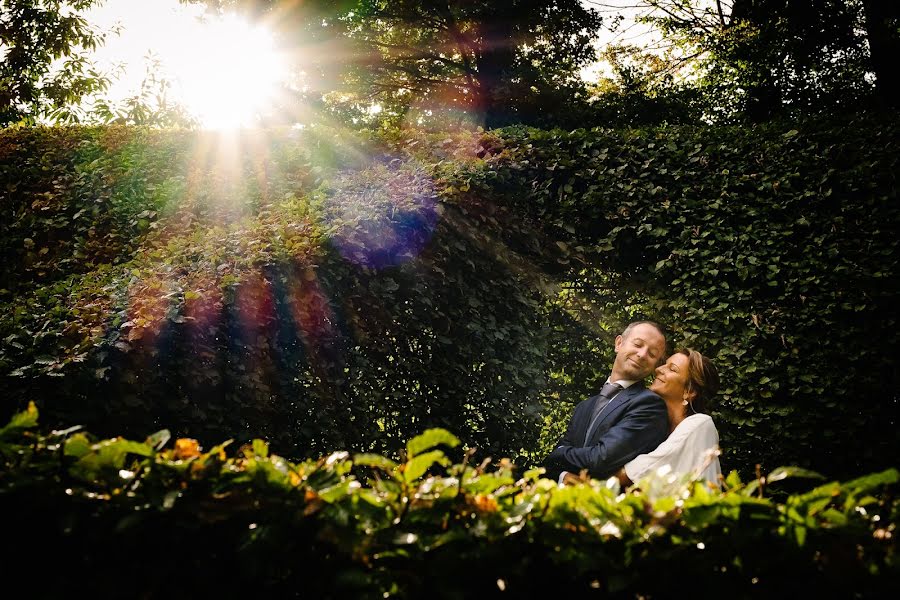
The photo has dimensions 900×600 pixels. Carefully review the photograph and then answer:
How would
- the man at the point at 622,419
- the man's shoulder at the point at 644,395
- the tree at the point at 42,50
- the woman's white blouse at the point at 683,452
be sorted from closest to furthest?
the woman's white blouse at the point at 683,452 < the man at the point at 622,419 < the man's shoulder at the point at 644,395 < the tree at the point at 42,50

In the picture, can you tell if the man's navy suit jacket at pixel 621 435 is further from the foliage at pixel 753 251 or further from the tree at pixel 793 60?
the tree at pixel 793 60

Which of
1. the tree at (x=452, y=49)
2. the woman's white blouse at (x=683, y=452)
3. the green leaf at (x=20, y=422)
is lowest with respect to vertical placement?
the woman's white blouse at (x=683, y=452)

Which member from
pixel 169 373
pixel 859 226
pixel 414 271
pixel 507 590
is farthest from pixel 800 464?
pixel 169 373

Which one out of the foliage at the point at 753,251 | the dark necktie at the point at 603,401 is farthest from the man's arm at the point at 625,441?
the foliage at the point at 753,251

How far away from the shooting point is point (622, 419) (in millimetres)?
4039

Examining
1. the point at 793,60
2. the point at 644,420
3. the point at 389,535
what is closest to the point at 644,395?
the point at 644,420

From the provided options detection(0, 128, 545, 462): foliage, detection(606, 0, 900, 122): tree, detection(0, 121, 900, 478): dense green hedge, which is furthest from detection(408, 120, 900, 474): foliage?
detection(606, 0, 900, 122): tree

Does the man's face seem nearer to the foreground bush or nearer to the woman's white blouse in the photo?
the woman's white blouse

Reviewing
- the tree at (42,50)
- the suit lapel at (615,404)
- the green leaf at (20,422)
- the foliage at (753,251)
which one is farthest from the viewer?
the tree at (42,50)

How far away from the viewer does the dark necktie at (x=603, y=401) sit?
4.26 meters

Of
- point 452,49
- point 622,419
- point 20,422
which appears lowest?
point 622,419

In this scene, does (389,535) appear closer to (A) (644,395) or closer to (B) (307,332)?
(A) (644,395)

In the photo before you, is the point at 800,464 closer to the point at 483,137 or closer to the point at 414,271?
the point at 414,271

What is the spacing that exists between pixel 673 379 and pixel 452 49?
1484cm
